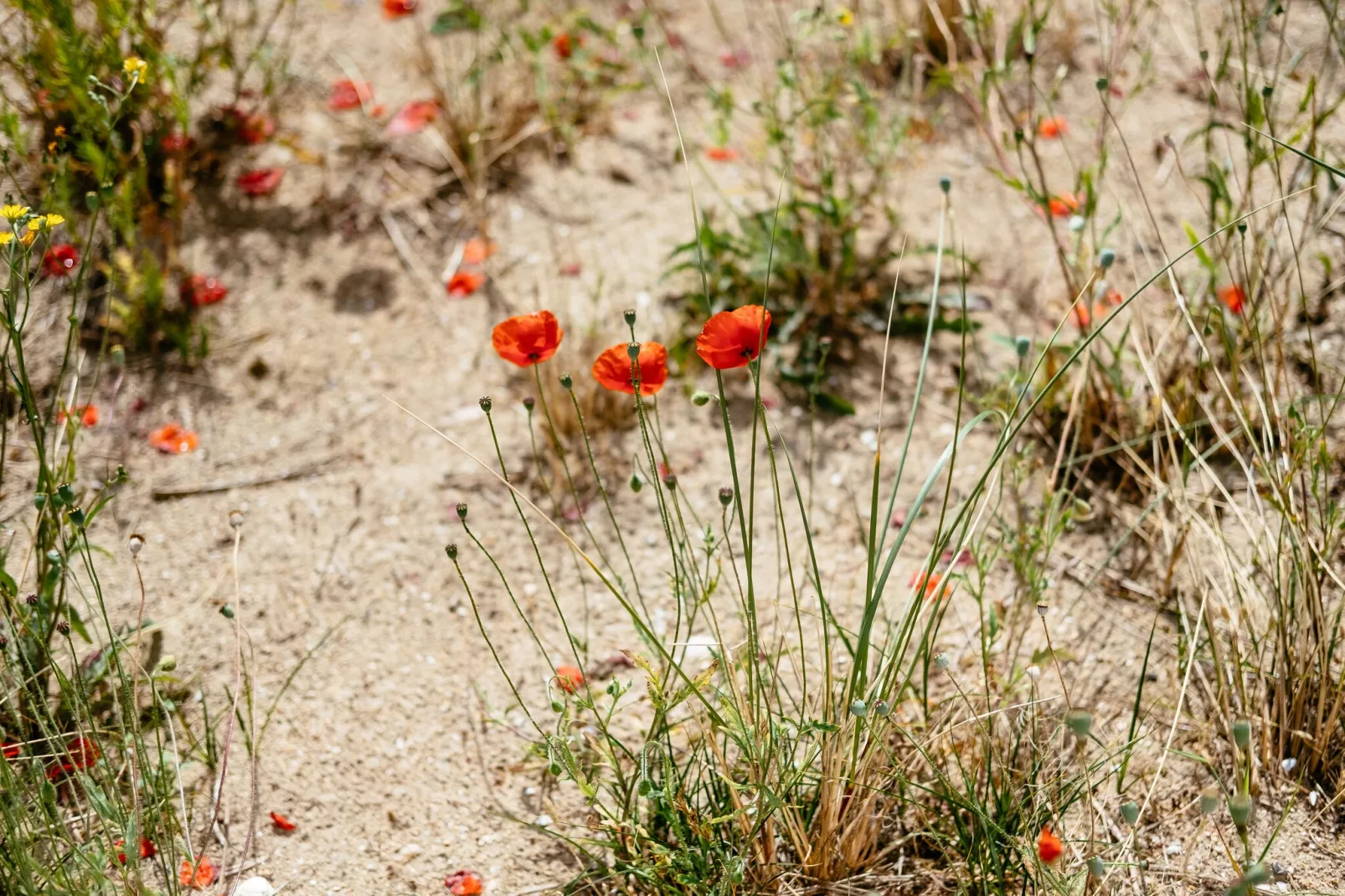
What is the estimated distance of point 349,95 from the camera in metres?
2.80

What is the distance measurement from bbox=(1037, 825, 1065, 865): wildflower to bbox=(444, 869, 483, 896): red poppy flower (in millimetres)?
748

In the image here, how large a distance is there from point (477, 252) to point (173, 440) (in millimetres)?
788

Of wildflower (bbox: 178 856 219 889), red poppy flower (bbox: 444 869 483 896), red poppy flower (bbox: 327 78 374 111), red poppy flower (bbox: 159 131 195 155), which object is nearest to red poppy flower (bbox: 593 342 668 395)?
red poppy flower (bbox: 444 869 483 896)

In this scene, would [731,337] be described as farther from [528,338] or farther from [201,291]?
[201,291]

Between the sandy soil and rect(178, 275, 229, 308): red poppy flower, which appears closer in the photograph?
the sandy soil

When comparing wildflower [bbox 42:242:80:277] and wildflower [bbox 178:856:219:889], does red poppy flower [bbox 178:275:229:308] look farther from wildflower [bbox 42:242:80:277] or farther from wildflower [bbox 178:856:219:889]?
wildflower [bbox 178:856:219:889]

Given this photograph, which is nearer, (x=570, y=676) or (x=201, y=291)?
(x=570, y=676)

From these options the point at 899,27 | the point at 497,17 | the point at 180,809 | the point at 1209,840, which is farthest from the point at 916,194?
the point at 180,809

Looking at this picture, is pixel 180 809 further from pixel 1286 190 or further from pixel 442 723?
pixel 1286 190

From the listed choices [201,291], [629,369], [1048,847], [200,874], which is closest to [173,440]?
[201,291]

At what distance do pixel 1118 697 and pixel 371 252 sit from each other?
1867 millimetres

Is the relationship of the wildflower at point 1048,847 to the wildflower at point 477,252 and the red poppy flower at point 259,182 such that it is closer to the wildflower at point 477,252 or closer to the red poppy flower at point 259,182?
the wildflower at point 477,252

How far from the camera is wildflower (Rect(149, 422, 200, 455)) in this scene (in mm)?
2174

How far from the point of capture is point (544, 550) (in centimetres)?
201
